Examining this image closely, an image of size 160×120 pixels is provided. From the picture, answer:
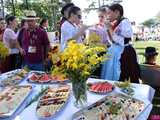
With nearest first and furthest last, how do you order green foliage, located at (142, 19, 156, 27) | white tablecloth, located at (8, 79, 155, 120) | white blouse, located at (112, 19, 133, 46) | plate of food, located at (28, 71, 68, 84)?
white tablecloth, located at (8, 79, 155, 120) < plate of food, located at (28, 71, 68, 84) < white blouse, located at (112, 19, 133, 46) < green foliage, located at (142, 19, 156, 27)

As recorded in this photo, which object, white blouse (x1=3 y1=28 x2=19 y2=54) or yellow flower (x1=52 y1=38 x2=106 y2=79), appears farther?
white blouse (x1=3 y1=28 x2=19 y2=54)

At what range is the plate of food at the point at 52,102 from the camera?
7.81 ft

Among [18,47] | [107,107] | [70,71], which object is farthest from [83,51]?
[18,47]

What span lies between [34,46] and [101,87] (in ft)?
5.96

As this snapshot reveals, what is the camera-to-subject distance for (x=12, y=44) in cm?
516

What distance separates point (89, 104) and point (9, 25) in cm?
312

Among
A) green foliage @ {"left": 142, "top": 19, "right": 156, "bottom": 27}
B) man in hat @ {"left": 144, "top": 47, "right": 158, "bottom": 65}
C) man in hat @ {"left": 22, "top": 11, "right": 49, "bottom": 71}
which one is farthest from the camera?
green foliage @ {"left": 142, "top": 19, "right": 156, "bottom": 27}

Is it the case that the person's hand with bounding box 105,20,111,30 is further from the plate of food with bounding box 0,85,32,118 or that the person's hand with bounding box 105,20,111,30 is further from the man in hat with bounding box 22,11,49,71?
the plate of food with bounding box 0,85,32,118

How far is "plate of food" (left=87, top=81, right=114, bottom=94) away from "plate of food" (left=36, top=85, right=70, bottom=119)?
177 mm

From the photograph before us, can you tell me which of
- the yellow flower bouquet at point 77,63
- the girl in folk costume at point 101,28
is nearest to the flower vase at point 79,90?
the yellow flower bouquet at point 77,63

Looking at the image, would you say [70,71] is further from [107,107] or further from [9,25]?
[9,25]

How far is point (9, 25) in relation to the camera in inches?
211

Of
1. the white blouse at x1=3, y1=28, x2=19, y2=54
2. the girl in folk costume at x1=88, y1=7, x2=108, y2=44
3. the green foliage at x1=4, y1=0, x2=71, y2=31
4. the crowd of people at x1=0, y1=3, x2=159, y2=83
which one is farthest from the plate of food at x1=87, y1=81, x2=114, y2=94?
the green foliage at x1=4, y1=0, x2=71, y2=31

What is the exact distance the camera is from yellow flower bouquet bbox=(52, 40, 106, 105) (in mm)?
2256
